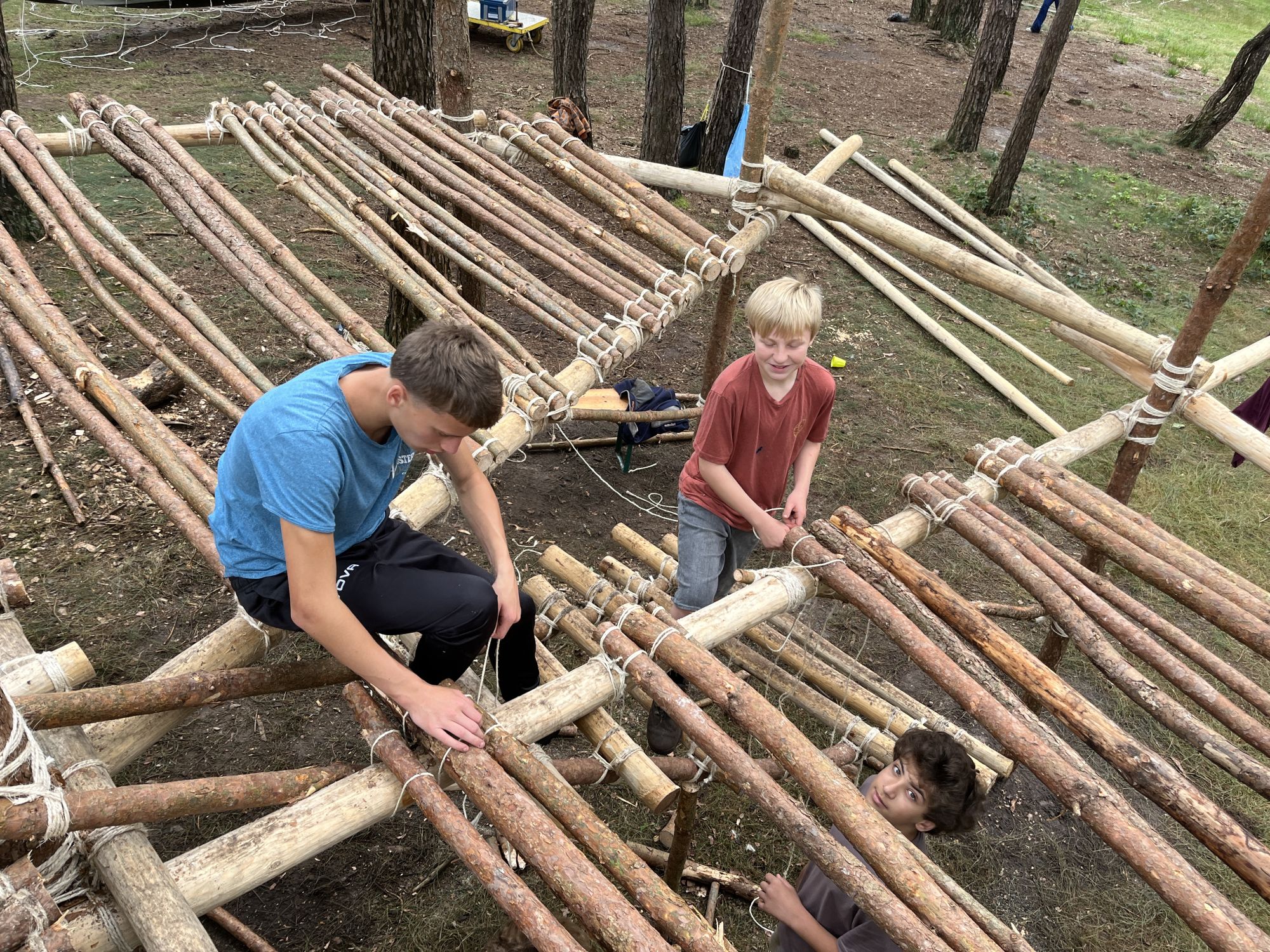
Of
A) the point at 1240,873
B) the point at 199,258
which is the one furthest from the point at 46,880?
the point at 199,258

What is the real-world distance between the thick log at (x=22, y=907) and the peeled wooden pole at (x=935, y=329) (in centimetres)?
658

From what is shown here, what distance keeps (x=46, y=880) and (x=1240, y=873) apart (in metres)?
2.79

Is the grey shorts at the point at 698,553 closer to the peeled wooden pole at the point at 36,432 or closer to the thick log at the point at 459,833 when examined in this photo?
the thick log at the point at 459,833

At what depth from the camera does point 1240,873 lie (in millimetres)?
2105

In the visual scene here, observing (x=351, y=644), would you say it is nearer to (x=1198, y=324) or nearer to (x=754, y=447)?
(x=754, y=447)

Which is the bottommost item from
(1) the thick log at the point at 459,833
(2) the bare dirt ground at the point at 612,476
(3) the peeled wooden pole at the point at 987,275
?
(2) the bare dirt ground at the point at 612,476

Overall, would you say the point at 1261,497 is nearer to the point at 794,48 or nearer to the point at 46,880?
the point at 46,880

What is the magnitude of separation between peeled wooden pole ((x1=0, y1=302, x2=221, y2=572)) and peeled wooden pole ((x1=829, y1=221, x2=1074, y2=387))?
6.01 metres

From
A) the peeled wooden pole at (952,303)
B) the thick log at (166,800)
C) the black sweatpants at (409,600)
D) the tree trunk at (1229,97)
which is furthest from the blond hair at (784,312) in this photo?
the tree trunk at (1229,97)

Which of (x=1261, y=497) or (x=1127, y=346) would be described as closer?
(x=1127, y=346)

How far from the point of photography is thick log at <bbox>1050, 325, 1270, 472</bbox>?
3635 millimetres

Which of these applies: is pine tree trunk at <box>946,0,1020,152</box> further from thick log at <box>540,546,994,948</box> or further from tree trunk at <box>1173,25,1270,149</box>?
thick log at <box>540,546,994,948</box>

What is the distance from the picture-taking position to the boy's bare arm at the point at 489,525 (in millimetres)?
2492

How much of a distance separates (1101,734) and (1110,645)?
0.51m
